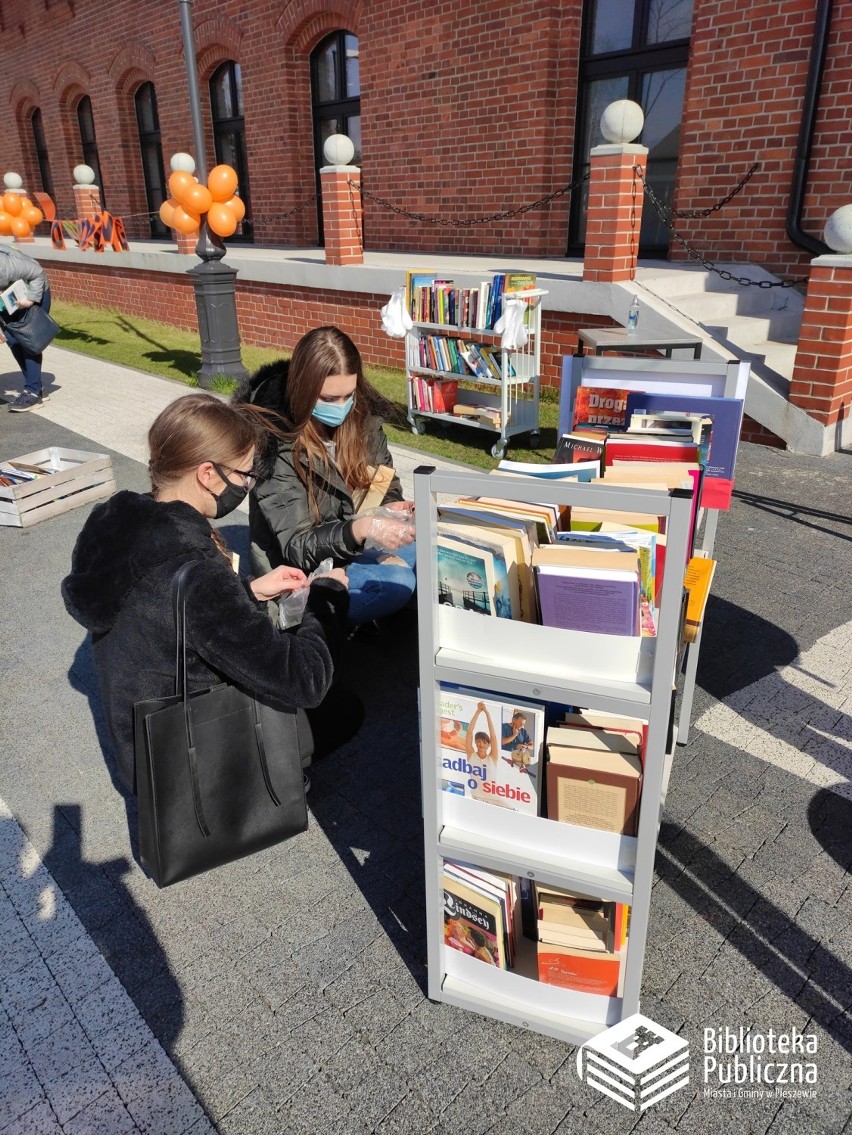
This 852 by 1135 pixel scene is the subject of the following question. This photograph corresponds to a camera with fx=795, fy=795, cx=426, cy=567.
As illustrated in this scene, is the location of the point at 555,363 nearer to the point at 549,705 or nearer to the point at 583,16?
the point at 583,16

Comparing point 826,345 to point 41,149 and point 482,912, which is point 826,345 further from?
point 41,149

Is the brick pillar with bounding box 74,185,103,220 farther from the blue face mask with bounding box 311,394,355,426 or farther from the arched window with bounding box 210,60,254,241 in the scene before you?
the blue face mask with bounding box 311,394,355,426

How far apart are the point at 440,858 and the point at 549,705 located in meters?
0.49

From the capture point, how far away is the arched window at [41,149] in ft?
77.9

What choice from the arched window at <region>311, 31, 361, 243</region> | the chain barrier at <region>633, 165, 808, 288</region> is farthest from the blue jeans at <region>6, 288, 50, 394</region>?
the arched window at <region>311, 31, 361, 243</region>

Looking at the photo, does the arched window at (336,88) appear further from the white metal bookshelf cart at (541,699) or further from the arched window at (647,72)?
the white metal bookshelf cart at (541,699)

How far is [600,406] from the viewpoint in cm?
322

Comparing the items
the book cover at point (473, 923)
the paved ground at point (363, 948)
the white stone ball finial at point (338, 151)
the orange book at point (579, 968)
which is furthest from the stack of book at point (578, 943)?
the white stone ball finial at point (338, 151)

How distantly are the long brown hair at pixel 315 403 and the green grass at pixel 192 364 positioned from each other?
14.0 inches

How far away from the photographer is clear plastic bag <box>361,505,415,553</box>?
3.15m

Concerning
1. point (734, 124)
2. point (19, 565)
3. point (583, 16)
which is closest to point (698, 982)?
point (19, 565)

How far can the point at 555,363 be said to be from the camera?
27.7 feet

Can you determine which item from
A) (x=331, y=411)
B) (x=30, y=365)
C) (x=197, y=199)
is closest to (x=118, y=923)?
(x=331, y=411)

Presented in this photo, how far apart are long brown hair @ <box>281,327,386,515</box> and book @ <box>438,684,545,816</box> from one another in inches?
72.4
